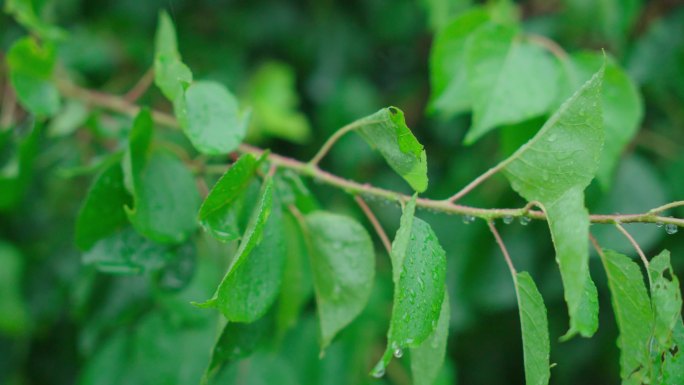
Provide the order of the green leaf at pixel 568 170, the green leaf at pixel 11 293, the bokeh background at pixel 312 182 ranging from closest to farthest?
the green leaf at pixel 568 170 < the bokeh background at pixel 312 182 < the green leaf at pixel 11 293

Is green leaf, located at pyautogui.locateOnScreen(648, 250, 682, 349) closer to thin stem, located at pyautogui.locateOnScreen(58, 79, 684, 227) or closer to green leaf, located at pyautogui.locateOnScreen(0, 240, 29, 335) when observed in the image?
thin stem, located at pyautogui.locateOnScreen(58, 79, 684, 227)

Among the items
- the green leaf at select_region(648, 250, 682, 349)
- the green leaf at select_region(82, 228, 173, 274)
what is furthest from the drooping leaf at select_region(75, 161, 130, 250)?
the green leaf at select_region(648, 250, 682, 349)

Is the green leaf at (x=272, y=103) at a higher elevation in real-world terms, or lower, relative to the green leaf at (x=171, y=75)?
lower

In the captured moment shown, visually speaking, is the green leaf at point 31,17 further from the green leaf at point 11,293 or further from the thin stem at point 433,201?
the green leaf at point 11,293

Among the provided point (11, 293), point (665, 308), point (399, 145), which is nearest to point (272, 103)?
point (11, 293)

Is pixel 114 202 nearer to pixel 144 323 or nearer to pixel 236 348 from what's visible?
pixel 236 348

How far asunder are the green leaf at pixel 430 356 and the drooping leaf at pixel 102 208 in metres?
0.33

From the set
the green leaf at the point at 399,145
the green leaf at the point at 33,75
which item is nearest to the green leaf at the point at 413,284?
the green leaf at the point at 399,145

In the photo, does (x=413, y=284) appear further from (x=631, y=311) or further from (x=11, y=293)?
(x=11, y=293)

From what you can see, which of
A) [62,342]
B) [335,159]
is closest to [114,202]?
[62,342]

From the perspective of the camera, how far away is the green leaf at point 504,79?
0.76 m

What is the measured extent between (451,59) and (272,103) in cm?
66

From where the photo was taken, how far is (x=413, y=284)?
0.48 m

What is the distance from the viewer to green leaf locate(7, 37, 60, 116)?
84 centimetres
